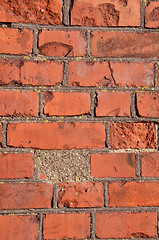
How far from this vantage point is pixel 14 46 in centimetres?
84

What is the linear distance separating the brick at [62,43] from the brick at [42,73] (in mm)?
41

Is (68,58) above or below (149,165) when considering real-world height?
above

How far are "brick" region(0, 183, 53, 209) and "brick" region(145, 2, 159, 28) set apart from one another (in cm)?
65

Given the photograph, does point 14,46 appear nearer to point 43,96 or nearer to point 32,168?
point 43,96

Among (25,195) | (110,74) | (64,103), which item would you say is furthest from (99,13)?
(25,195)

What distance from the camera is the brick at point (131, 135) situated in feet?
2.81

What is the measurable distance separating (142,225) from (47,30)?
2.40 ft

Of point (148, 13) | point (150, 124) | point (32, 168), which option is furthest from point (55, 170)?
point (148, 13)

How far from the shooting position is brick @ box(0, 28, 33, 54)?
84cm

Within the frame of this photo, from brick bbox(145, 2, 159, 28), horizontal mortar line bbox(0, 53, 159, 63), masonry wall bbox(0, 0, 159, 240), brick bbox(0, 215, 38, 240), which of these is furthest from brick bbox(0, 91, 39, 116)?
brick bbox(145, 2, 159, 28)

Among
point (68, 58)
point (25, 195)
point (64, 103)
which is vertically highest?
point (68, 58)

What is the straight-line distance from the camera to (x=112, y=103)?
0.86 m

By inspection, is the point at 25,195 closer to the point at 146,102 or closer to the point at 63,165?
the point at 63,165

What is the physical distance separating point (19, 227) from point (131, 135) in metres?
0.48
